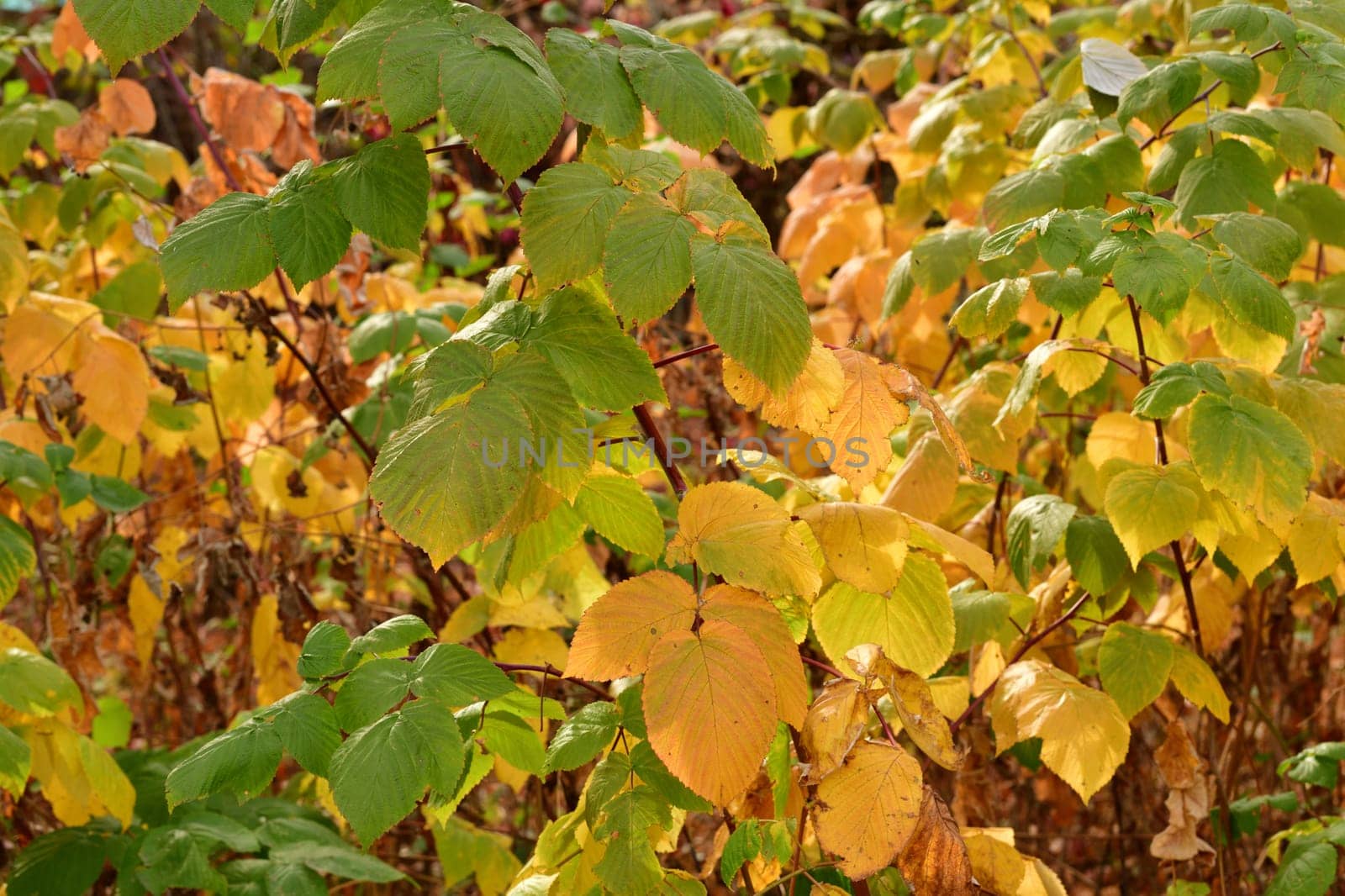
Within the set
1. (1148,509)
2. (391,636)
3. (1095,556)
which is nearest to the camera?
(391,636)

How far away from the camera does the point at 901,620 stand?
4.06 feet

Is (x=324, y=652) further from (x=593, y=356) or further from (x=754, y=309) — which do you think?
(x=754, y=309)

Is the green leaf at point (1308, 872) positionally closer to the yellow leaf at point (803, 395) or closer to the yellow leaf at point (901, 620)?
the yellow leaf at point (901, 620)

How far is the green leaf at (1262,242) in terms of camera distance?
1408 mm

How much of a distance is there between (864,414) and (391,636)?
19.0 inches

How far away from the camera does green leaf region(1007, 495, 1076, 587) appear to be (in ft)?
4.72

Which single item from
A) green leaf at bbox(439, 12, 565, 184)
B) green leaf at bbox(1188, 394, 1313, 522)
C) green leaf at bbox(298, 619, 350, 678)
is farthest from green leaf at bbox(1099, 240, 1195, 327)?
green leaf at bbox(298, 619, 350, 678)

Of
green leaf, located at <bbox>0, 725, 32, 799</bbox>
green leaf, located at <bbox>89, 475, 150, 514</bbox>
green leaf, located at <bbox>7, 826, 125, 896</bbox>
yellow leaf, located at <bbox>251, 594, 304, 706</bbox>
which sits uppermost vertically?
green leaf, located at <bbox>0, 725, 32, 799</bbox>

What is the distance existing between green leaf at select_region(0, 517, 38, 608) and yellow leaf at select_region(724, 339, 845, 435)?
1090 millimetres

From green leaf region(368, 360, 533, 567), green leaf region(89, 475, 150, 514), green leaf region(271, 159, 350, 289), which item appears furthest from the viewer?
green leaf region(89, 475, 150, 514)

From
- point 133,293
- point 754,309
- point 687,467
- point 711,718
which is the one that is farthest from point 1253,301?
point 133,293

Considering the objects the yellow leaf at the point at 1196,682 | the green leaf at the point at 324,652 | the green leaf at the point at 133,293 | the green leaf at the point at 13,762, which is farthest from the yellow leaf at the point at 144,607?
the yellow leaf at the point at 1196,682

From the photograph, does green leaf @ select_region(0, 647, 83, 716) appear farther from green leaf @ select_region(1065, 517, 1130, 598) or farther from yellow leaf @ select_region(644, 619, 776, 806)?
green leaf @ select_region(1065, 517, 1130, 598)

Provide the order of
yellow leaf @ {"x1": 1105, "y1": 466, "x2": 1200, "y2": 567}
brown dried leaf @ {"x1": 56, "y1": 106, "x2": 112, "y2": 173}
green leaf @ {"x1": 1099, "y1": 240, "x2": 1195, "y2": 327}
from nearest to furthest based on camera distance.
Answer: green leaf @ {"x1": 1099, "y1": 240, "x2": 1195, "y2": 327}
yellow leaf @ {"x1": 1105, "y1": 466, "x2": 1200, "y2": 567}
brown dried leaf @ {"x1": 56, "y1": 106, "x2": 112, "y2": 173}
